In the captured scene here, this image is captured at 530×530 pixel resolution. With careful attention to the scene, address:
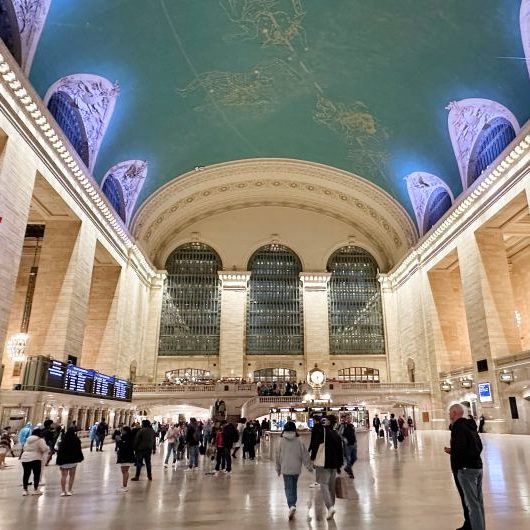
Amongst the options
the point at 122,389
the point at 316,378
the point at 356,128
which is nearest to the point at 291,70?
the point at 356,128

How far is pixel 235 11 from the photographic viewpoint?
Result: 628 inches

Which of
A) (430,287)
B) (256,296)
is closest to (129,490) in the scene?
(430,287)

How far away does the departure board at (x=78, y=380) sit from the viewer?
15719mm

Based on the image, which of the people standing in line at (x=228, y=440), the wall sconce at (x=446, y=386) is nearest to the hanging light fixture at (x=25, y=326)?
the people standing in line at (x=228, y=440)

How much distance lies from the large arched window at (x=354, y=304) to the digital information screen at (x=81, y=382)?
14.9 meters

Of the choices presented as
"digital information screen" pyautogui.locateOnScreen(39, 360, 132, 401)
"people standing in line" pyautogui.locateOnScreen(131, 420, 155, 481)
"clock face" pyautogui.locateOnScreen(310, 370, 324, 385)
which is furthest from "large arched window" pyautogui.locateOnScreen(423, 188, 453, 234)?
"people standing in line" pyautogui.locateOnScreen(131, 420, 155, 481)

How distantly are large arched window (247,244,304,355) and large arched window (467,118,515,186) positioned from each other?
14.8 meters

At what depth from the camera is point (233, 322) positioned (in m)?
30.7

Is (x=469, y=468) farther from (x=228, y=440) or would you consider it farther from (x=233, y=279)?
(x=233, y=279)

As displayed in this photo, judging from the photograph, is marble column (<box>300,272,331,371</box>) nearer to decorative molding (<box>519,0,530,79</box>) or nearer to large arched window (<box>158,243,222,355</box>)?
large arched window (<box>158,243,222,355</box>)

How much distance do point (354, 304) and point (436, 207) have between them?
10.0 meters

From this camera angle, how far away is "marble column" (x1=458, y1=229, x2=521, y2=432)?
18.2m

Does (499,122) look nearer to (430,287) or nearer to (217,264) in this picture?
(430,287)

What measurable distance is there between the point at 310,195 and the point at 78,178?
1647cm
